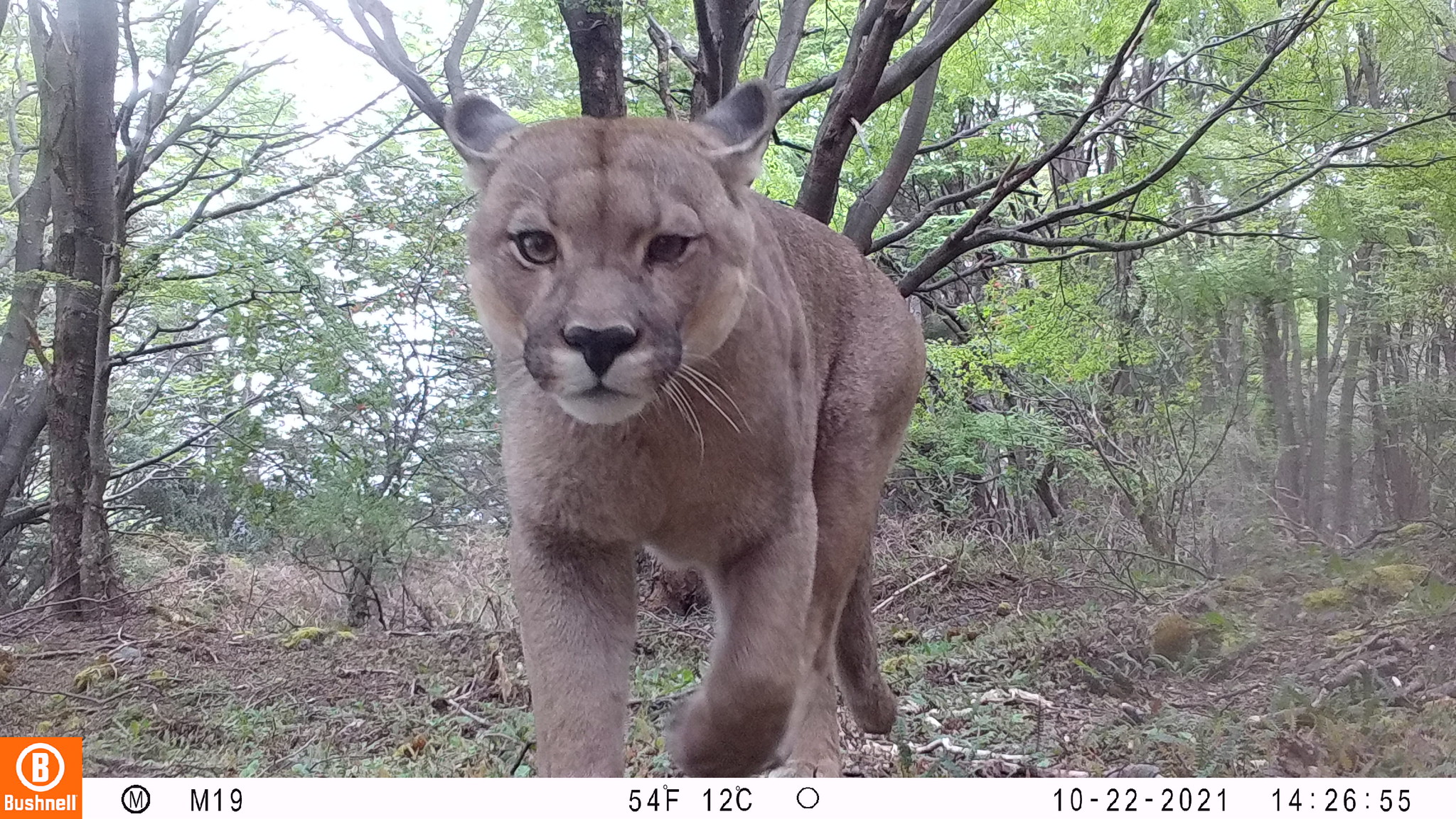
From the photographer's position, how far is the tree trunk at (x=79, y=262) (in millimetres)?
5242

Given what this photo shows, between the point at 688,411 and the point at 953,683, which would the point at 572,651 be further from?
the point at 953,683

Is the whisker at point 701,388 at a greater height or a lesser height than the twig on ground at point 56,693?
greater

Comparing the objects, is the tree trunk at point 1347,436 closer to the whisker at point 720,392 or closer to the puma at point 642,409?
the puma at point 642,409

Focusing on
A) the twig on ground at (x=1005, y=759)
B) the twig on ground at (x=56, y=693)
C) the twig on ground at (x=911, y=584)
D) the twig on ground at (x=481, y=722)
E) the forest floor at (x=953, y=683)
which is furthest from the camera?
the twig on ground at (x=911, y=584)

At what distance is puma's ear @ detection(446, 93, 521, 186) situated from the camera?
106 inches

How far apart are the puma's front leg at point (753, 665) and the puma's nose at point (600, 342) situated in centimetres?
91

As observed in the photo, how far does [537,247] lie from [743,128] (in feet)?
2.64

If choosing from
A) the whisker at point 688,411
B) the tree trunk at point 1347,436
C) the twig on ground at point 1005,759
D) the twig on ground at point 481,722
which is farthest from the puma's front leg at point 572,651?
the tree trunk at point 1347,436

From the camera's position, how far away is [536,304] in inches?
90.4

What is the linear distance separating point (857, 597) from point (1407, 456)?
12.9 feet

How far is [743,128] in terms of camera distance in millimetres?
2854

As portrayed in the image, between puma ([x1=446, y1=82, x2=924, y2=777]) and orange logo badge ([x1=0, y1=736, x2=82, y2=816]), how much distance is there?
4.06ft

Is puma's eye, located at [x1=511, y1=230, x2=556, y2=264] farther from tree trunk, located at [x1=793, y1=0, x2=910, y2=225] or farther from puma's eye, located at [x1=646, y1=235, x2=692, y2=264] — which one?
tree trunk, located at [x1=793, y1=0, x2=910, y2=225]
